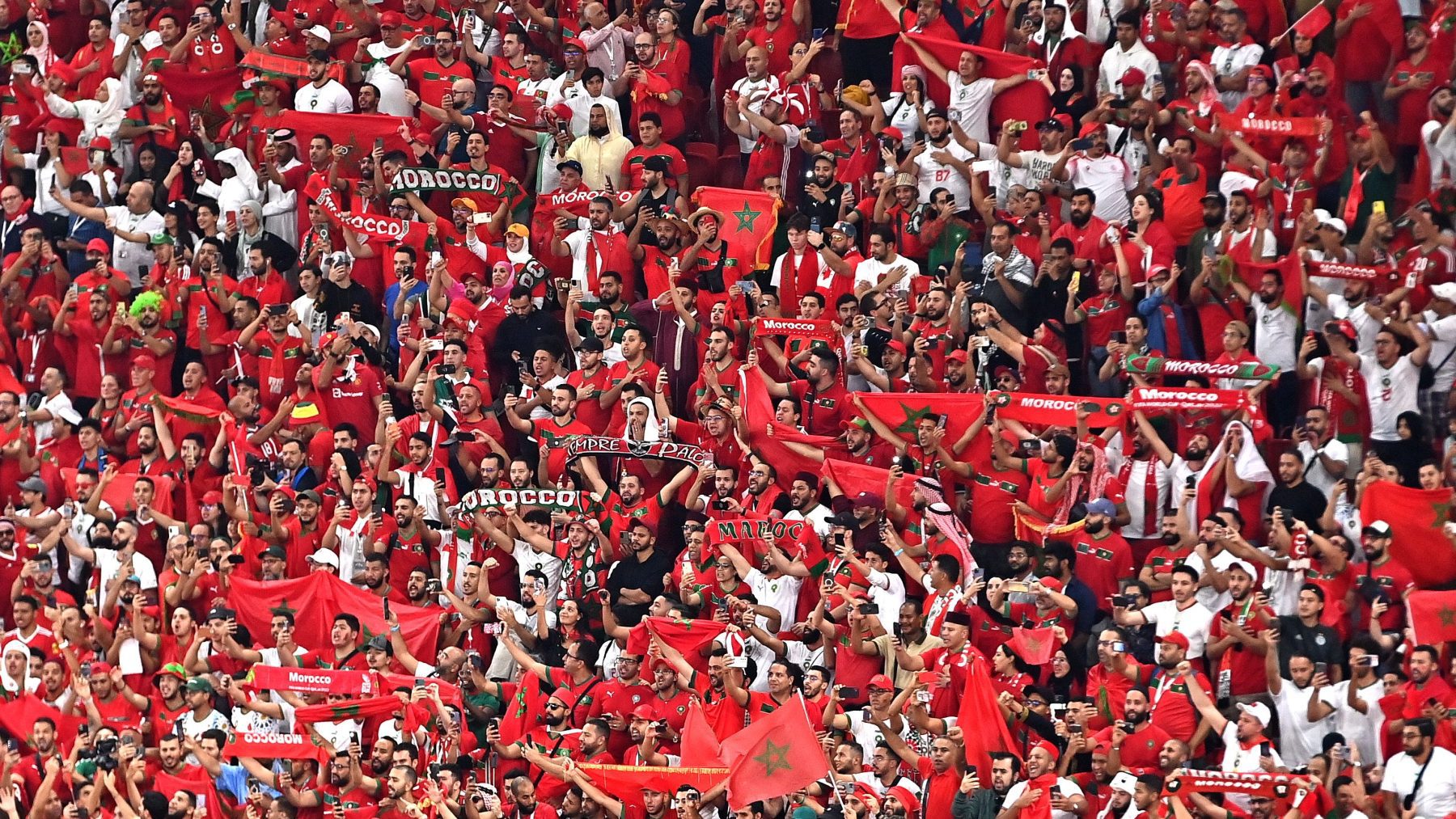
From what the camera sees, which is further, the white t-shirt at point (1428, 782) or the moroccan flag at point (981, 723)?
the moroccan flag at point (981, 723)

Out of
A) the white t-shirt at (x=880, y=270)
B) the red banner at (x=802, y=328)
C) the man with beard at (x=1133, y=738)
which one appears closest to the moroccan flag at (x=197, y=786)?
the red banner at (x=802, y=328)

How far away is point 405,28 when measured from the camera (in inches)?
781

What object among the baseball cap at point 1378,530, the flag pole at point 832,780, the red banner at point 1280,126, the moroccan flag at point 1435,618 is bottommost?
the flag pole at point 832,780

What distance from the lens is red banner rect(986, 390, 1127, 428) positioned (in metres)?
16.2

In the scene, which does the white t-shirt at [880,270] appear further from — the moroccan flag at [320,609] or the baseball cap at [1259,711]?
the baseball cap at [1259,711]

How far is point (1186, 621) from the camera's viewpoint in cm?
1514

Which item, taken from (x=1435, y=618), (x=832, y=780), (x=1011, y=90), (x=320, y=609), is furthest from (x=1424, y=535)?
(x=320, y=609)

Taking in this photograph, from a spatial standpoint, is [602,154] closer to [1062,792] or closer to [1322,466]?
[1322,466]

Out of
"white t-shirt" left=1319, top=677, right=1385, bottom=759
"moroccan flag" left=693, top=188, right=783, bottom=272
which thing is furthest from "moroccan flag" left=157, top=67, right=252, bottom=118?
"white t-shirt" left=1319, top=677, right=1385, bottom=759

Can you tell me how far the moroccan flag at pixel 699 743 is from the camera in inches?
595

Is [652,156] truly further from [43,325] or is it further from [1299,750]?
[1299,750]

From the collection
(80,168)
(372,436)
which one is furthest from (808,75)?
(80,168)

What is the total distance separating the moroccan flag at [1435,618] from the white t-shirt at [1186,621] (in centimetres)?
109

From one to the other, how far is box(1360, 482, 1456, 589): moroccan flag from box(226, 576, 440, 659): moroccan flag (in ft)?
18.2
